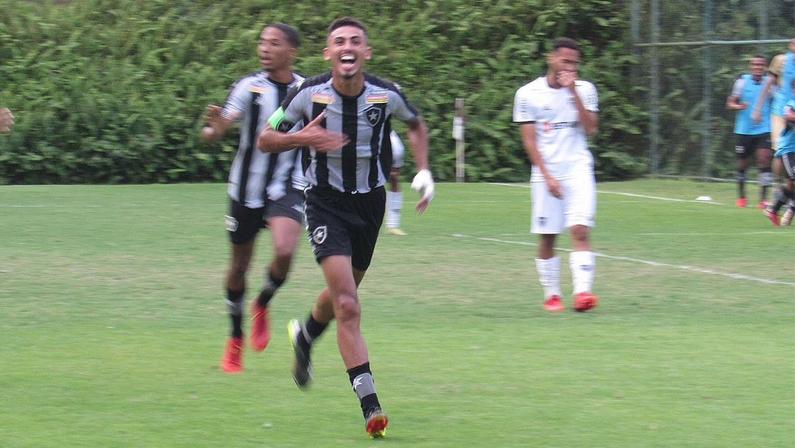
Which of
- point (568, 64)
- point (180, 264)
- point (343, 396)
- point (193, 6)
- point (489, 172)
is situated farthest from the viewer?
point (193, 6)

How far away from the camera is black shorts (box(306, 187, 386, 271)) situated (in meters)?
6.71

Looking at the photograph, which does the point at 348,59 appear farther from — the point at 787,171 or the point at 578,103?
the point at 787,171

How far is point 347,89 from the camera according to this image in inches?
266

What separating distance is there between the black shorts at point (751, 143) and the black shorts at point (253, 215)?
12346 millimetres

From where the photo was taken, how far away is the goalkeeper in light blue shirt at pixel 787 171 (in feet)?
53.2

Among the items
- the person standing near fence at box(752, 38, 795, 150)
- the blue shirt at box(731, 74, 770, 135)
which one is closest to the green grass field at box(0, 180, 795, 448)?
the person standing near fence at box(752, 38, 795, 150)

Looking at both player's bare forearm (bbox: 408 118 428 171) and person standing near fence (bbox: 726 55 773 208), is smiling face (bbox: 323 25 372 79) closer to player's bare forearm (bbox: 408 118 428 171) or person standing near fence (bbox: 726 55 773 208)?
player's bare forearm (bbox: 408 118 428 171)

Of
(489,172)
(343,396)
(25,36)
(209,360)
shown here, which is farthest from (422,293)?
(25,36)

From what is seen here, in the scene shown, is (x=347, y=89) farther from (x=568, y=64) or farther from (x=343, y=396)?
(x=568, y=64)

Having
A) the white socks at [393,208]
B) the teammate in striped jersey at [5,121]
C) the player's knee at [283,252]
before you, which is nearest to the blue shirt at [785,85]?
the white socks at [393,208]

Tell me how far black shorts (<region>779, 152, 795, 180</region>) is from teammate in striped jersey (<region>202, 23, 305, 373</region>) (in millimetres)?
9515

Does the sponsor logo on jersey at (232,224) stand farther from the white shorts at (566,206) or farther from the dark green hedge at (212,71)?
the dark green hedge at (212,71)

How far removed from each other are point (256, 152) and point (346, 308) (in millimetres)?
2208

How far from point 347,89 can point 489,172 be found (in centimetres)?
1836
